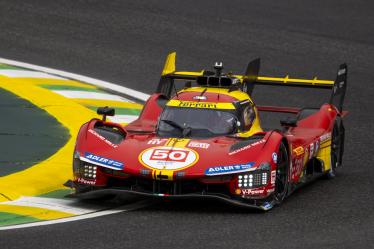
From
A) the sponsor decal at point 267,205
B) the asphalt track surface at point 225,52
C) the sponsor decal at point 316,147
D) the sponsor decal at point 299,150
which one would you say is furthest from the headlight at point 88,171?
the sponsor decal at point 316,147

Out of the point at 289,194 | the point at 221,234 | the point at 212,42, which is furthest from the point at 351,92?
the point at 221,234

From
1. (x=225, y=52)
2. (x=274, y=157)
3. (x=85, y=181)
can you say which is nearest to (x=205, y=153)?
(x=274, y=157)

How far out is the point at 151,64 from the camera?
2191 centimetres

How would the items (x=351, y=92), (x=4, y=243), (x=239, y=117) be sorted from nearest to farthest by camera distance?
(x=4, y=243) < (x=239, y=117) < (x=351, y=92)

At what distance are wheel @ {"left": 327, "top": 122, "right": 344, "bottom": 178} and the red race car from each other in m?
0.12

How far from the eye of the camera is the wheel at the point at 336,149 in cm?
1568

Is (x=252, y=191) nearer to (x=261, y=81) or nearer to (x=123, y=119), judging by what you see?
(x=261, y=81)

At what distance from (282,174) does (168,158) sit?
140 centimetres

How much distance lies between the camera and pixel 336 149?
16.0m

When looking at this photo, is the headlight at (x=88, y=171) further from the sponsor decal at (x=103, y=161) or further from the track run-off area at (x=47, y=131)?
the track run-off area at (x=47, y=131)

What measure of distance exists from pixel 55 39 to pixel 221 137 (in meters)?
9.45

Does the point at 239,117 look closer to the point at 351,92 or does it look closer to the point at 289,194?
the point at 289,194

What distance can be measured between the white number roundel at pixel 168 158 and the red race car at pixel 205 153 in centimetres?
1

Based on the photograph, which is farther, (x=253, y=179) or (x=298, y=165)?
(x=298, y=165)
